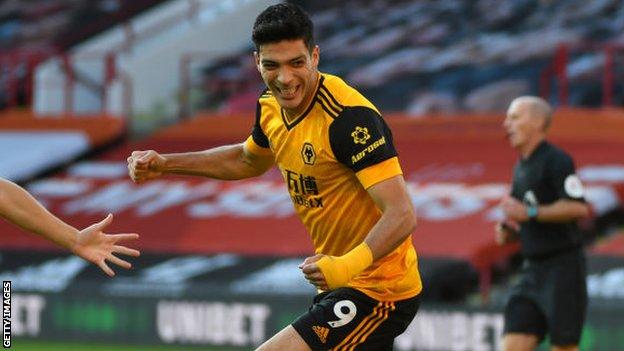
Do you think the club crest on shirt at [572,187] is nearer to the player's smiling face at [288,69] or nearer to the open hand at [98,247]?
the player's smiling face at [288,69]

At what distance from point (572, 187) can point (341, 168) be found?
317 centimetres

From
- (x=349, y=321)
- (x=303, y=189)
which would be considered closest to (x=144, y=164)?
(x=303, y=189)

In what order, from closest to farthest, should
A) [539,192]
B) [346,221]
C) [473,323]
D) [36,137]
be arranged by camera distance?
[346,221] → [539,192] → [473,323] → [36,137]

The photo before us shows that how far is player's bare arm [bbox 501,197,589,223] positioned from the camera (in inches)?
364

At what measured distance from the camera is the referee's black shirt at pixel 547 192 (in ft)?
30.9

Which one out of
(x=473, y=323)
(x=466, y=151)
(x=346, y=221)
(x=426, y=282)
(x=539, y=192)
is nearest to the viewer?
(x=346, y=221)

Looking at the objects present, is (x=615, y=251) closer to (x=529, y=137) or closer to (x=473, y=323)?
(x=473, y=323)

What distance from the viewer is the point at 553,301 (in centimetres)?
942

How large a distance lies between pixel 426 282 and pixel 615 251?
2018mm

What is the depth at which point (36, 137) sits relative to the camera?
20.6 meters

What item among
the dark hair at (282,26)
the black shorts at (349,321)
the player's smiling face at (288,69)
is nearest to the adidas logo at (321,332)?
the black shorts at (349,321)

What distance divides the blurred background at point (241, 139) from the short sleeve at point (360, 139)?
7.09 metres

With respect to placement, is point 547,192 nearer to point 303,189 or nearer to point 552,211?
point 552,211

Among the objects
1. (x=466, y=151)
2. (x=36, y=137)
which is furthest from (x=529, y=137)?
(x=36, y=137)
